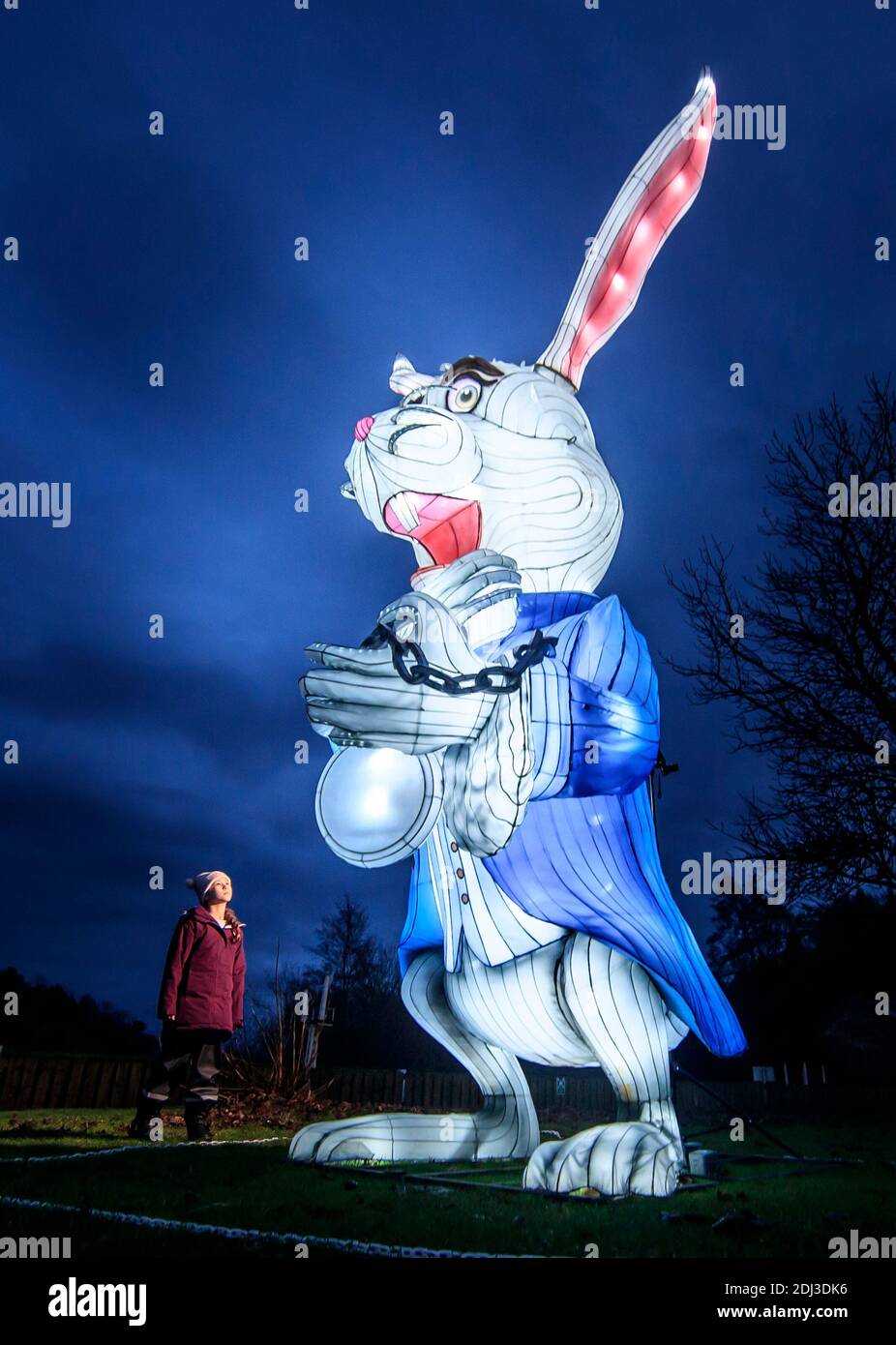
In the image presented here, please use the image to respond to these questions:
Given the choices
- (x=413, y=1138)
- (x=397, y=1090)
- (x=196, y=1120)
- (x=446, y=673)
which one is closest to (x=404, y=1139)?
(x=413, y=1138)

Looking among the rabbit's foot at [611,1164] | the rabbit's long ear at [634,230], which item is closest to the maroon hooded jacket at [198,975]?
the rabbit's foot at [611,1164]

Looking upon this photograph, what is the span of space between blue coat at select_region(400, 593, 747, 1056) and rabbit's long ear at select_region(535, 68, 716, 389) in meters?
1.64

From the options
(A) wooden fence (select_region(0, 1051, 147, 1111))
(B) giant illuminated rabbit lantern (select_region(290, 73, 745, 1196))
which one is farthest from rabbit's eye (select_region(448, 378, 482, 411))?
(A) wooden fence (select_region(0, 1051, 147, 1111))

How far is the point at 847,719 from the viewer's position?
8062mm

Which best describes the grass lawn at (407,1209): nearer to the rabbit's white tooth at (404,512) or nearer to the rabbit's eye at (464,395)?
the rabbit's white tooth at (404,512)

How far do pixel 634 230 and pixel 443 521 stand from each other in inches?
72.7

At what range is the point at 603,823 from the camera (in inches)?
168

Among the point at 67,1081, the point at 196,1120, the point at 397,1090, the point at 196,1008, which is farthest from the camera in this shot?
the point at 397,1090

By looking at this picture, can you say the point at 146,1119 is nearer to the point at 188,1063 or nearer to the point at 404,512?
the point at 188,1063

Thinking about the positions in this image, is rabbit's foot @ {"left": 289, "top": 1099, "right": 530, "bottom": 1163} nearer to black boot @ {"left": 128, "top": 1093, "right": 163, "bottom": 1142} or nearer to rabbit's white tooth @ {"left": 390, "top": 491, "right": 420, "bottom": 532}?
black boot @ {"left": 128, "top": 1093, "right": 163, "bottom": 1142}

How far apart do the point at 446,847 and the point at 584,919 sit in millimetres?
724

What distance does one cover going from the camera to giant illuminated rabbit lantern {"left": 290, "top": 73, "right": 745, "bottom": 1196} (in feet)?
12.5

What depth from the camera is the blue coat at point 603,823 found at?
4020 millimetres
